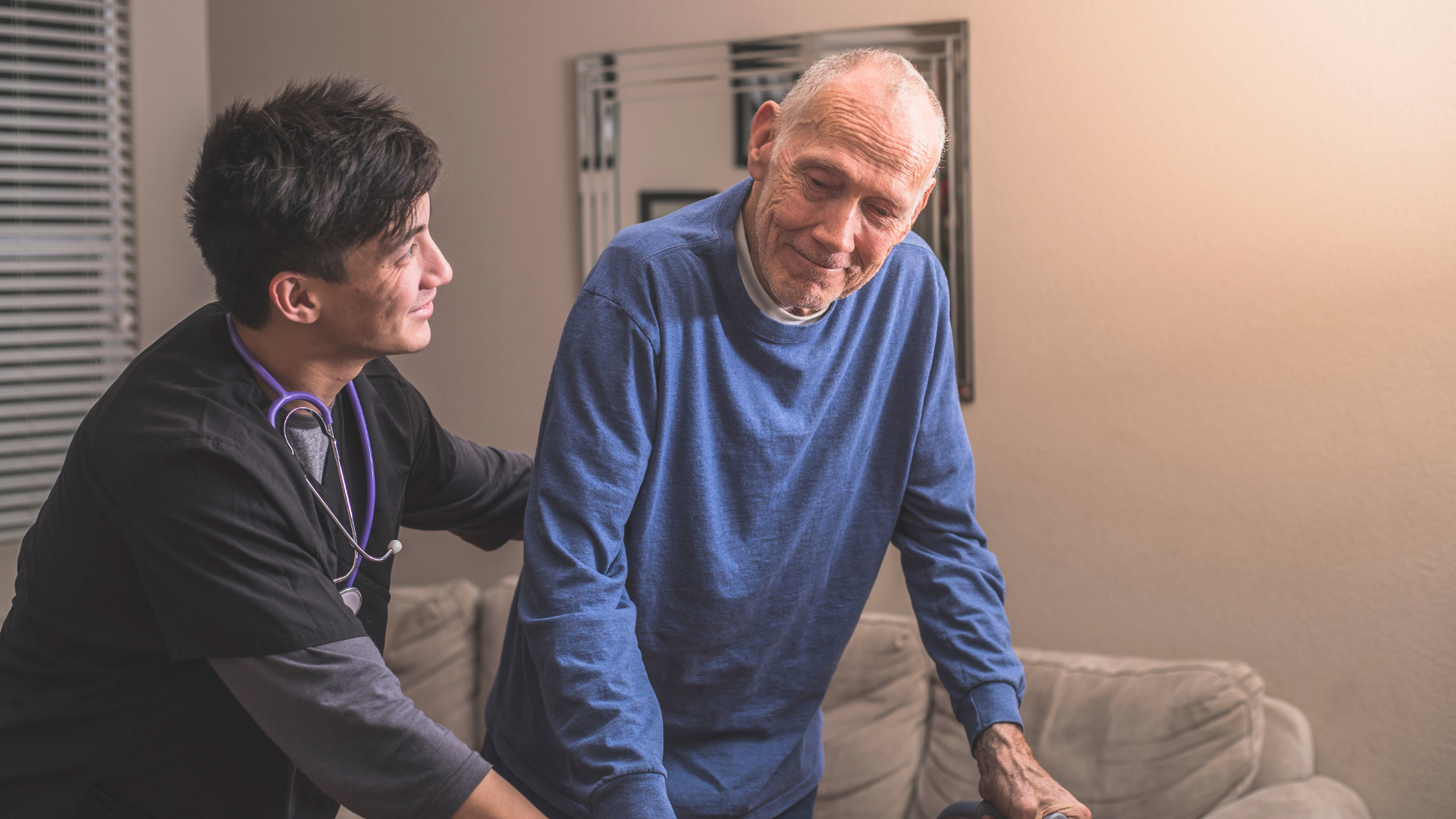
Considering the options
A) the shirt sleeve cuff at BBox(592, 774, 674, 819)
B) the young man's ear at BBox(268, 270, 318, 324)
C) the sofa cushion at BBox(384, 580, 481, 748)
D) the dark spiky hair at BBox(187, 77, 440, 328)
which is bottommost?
the sofa cushion at BBox(384, 580, 481, 748)

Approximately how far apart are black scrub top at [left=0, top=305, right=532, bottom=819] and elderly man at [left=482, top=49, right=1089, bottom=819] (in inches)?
10.1

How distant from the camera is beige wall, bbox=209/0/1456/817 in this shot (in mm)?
2088

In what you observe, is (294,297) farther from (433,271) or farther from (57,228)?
(57,228)

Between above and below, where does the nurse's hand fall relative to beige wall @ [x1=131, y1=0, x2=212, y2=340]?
below

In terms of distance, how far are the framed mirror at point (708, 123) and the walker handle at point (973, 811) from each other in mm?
1438

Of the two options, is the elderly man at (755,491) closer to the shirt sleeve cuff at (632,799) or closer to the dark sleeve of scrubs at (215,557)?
the shirt sleeve cuff at (632,799)

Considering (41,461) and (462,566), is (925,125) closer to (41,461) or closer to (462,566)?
(462,566)

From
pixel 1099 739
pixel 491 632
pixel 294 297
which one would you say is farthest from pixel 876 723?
pixel 294 297

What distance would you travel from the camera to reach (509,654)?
1.25m

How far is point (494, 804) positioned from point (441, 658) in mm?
1825

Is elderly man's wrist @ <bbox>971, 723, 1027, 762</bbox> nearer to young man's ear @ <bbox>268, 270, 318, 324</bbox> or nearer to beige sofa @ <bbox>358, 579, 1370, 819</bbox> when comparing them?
young man's ear @ <bbox>268, 270, 318, 324</bbox>

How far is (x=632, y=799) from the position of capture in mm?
906

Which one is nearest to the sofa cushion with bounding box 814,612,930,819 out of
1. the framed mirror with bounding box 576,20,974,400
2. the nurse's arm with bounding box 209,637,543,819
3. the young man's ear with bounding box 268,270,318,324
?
the framed mirror with bounding box 576,20,974,400

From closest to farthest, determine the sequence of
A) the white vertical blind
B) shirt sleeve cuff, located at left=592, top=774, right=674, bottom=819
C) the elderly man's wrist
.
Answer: shirt sleeve cuff, located at left=592, top=774, right=674, bottom=819, the elderly man's wrist, the white vertical blind
